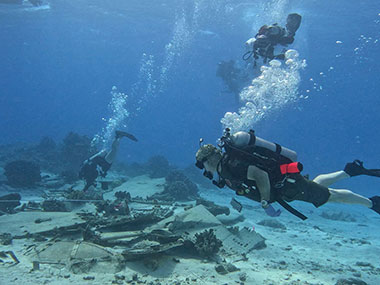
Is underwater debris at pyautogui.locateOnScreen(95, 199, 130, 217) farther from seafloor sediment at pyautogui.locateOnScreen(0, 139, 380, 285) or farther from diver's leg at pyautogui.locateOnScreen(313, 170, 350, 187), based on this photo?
diver's leg at pyautogui.locateOnScreen(313, 170, 350, 187)

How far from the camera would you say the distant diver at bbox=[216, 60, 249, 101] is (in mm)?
28750

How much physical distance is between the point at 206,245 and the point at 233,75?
84.6ft

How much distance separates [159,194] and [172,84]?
337 feet

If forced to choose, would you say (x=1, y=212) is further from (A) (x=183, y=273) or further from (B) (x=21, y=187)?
(A) (x=183, y=273)

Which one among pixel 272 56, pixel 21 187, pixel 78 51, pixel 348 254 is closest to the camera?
pixel 348 254

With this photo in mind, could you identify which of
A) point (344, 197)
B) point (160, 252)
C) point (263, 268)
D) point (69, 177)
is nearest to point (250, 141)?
point (344, 197)

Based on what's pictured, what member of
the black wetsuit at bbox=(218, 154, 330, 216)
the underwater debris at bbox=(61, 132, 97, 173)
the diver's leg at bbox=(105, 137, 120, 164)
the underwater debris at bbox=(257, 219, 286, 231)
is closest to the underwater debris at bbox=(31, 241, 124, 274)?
the black wetsuit at bbox=(218, 154, 330, 216)

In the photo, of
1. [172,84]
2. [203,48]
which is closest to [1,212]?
[203,48]

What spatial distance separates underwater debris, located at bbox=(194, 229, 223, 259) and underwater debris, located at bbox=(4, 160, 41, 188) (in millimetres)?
11214

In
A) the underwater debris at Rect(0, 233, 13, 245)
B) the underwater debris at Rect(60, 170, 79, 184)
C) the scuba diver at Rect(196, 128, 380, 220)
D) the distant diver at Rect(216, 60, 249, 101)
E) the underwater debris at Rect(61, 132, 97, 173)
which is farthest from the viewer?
the distant diver at Rect(216, 60, 249, 101)

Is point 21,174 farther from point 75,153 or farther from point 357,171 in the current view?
point 357,171

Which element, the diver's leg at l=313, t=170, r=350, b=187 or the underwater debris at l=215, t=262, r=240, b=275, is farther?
the diver's leg at l=313, t=170, r=350, b=187

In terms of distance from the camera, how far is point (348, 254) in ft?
26.0

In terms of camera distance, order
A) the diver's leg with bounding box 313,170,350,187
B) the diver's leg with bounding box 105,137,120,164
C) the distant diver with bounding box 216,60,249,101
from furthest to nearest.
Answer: the distant diver with bounding box 216,60,249,101 < the diver's leg with bounding box 105,137,120,164 < the diver's leg with bounding box 313,170,350,187
